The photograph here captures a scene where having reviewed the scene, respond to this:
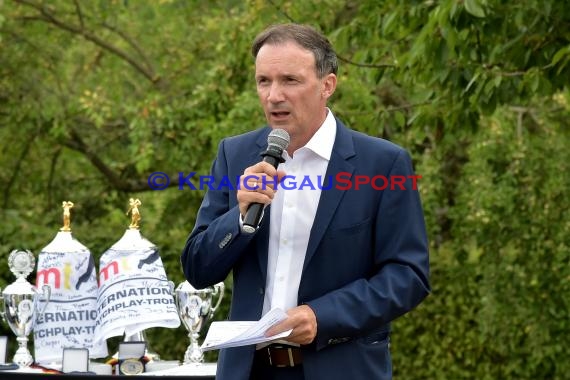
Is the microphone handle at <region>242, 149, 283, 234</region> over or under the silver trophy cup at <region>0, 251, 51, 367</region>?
under

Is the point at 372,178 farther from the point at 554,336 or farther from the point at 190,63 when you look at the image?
the point at 190,63

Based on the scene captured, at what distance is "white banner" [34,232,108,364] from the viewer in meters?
5.62

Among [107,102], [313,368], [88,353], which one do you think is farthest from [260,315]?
[107,102]

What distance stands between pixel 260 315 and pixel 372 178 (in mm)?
500

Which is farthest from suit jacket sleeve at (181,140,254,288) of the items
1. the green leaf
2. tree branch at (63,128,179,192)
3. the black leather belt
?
tree branch at (63,128,179,192)

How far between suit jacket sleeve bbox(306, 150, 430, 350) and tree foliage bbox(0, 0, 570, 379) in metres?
3.13

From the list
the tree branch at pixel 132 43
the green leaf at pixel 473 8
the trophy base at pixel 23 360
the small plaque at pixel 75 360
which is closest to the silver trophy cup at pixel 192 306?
the small plaque at pixel 75 360

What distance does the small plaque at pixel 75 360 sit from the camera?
5.30 metres

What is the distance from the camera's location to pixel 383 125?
9219 millimetres

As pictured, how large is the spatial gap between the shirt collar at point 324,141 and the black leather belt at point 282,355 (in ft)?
1.82

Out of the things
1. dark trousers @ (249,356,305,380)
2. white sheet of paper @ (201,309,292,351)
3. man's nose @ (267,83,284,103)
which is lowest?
dark trousers @ (249,356,305,380)

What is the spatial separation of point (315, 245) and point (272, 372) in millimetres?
372

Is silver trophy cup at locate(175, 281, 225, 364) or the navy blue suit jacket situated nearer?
the navy blue suit jacket

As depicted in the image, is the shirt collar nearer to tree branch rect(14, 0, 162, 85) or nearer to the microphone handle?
the microphone handle
